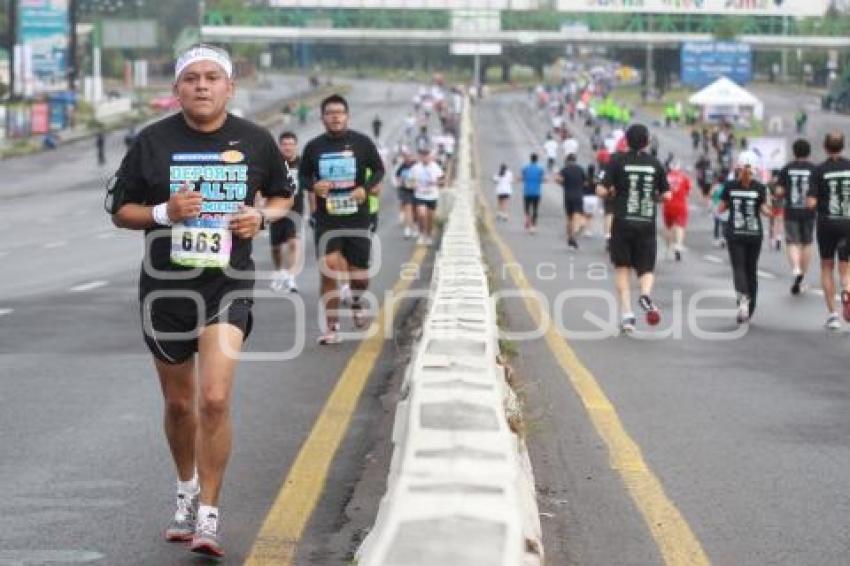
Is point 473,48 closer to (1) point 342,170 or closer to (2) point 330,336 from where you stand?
(1) point 342,170

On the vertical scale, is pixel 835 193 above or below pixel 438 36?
below

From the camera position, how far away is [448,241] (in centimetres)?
2039

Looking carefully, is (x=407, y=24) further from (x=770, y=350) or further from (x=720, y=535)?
(x=720, y=535)

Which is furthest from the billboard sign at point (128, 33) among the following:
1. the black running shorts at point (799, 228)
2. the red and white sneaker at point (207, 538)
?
the red and white sneaker at point (207, 538)

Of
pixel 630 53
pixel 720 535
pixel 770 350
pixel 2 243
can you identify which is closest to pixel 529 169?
pixel 2 243

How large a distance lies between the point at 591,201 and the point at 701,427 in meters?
28.0

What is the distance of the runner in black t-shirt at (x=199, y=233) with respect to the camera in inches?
283

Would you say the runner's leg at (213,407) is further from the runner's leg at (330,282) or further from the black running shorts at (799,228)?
the black running shorts at (799,228)

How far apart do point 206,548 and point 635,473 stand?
279 centimetres

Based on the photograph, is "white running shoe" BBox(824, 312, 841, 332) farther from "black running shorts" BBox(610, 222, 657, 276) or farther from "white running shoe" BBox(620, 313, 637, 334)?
"white running shoe" BBox(620, 313, 637, 334)

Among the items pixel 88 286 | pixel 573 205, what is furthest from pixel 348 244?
pixel 573 205

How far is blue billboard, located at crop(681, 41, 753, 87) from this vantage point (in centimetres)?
8238

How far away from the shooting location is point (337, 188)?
15148 mm

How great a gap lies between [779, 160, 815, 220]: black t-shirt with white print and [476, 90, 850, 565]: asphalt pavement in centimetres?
106
